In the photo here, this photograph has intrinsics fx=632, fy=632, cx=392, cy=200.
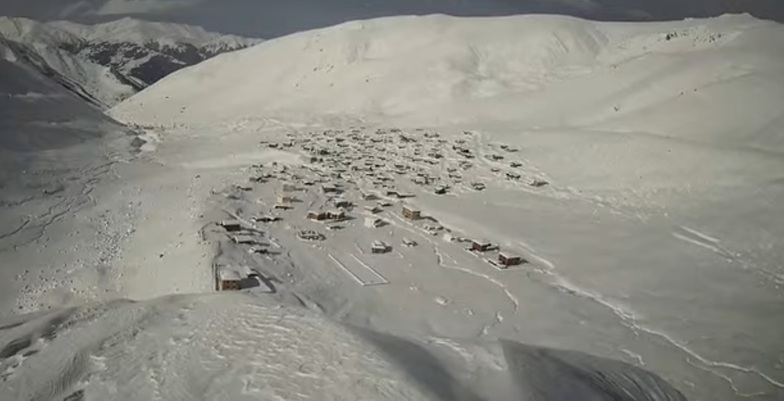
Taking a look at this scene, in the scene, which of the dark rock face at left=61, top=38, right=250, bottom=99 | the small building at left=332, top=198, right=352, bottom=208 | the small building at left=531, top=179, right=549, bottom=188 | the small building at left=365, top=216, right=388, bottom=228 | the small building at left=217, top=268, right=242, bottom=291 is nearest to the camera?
the small building at left=217, top=268, right=242, bottom=291

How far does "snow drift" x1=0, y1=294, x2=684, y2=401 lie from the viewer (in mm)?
5535

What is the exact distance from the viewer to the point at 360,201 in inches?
712

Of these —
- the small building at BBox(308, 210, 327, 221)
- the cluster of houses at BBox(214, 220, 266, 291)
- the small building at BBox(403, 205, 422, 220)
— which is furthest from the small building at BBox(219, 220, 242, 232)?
the small building at BBox(403, 205, 422, 220)

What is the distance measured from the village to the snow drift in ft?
11.1

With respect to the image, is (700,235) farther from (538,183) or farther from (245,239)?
(245,239)

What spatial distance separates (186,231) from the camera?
46.7 feet

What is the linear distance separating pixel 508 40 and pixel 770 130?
25.3 meters

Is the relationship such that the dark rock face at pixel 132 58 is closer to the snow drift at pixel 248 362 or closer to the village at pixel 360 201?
the village at pixel 360 201

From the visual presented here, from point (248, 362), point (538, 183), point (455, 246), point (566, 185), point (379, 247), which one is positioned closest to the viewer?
point (248, 362)

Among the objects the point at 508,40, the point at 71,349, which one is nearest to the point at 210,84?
the point at 508,40

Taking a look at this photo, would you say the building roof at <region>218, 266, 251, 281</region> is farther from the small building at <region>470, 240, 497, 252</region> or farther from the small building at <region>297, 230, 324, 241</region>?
the small building at <region>470, 240, 497, 252</region>

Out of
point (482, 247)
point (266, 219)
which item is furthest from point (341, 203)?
point (482, 247)

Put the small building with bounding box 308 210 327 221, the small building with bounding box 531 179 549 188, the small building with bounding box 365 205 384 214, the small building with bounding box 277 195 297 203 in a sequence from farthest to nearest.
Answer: the small building with bounding box 531 179 549 188, the small building with bounding box 277 195 297 203, the small building with bounding box 365 205 384 214, the small building with bounding box 308 210 327 221

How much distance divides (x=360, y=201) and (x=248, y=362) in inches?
482
